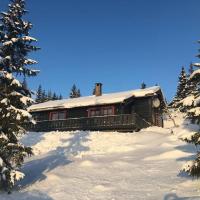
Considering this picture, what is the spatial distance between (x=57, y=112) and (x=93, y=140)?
1384 cm

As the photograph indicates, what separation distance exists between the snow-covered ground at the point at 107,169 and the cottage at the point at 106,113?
3451 millimetres

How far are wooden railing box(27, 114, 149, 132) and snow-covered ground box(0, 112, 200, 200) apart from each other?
2994 mm

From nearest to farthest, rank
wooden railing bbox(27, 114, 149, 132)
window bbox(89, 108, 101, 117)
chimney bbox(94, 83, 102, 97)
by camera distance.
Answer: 1. wooden railing bbox(27, 114, 149, 132)
2. window bbox(89, 108, 101, 117)
3. chimney bbox(94, 83, 102, 97)

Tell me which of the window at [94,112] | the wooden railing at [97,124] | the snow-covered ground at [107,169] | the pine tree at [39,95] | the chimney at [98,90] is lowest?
the snow-covered ground at [107,169]

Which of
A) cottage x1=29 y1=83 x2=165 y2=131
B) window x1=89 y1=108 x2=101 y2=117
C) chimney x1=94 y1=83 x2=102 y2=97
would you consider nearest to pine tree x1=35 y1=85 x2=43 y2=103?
chimney x1=94 y1=83 x2=102 y2=97

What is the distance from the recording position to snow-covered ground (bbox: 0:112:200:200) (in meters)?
16.7

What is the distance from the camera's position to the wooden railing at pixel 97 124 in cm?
3687

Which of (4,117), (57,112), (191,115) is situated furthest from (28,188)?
(57,112)

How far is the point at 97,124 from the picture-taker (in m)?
38.3

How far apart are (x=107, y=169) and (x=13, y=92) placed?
7313 millimetres

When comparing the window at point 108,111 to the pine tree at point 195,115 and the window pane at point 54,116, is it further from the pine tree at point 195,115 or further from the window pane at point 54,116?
the pine tree at point 195,115

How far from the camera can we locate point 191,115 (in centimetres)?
1580

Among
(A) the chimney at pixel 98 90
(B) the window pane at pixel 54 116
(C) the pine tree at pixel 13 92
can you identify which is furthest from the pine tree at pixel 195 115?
(A) the chimney at pixel 98 90

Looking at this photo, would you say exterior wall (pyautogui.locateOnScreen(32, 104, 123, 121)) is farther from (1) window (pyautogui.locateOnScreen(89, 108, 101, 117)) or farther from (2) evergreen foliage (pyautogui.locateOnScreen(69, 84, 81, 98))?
(2) evergreen foliage (pyautogui.locateOnScreen(69, 84, 81, 98))
